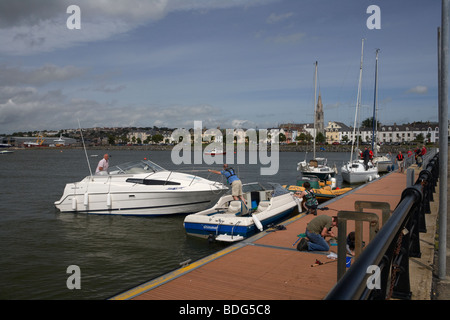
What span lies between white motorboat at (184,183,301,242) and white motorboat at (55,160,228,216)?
3.05 meters

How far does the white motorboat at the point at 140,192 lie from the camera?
59.8 feet

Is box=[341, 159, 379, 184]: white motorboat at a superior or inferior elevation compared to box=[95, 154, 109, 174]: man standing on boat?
inferior

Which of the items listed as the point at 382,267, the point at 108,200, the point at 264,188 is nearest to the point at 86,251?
the point at 108,200

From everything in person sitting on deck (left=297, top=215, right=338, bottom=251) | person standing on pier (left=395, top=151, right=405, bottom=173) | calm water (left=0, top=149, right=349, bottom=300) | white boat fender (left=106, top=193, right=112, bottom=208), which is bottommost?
calm water (left=0, top=149, right=349, bottom=300)

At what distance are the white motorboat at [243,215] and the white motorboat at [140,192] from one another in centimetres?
305

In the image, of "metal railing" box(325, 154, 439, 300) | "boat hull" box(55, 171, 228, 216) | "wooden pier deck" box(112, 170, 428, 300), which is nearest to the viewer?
"metal railing" box(325, 154, 439, 300)

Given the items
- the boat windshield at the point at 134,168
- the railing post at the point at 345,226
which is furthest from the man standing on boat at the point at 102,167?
the railing post at the point at 345,226

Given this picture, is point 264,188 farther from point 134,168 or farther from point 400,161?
point 400,161

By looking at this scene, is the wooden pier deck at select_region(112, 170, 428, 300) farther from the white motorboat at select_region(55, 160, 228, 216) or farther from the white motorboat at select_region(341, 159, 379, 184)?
the white motorboat at select_region(341, 159, 379, 184)

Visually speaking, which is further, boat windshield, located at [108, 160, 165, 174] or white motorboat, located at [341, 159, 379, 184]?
white motorboat, located at [341, 159, 379, 184]

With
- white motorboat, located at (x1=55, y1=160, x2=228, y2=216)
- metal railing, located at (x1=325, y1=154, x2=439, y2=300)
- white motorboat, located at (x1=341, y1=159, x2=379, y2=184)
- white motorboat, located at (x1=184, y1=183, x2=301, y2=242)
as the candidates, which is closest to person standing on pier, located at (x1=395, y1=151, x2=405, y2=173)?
white motorboat, located at (x1=341, y1=159, x2=379, y2=184)

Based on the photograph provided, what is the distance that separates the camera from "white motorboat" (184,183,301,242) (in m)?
12.4

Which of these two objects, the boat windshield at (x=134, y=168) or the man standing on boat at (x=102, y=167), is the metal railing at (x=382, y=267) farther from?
the man standing on boat at (x=102, y=167)
